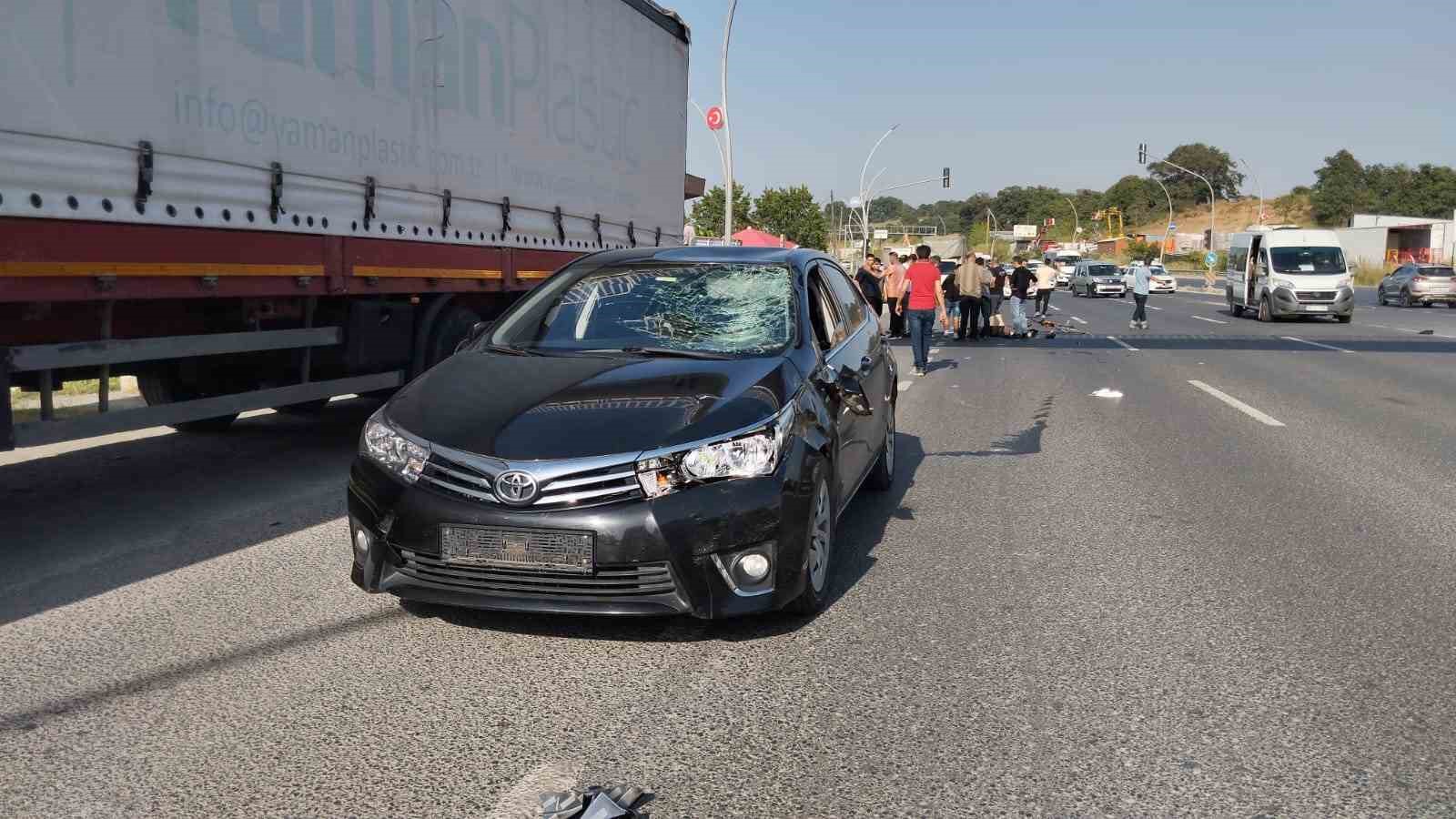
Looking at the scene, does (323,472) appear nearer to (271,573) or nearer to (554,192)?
(271,573)

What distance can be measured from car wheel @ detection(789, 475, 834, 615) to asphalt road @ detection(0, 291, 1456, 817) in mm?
117

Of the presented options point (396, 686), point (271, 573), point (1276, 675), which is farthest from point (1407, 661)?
point (271, 573)

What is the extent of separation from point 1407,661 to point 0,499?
719 cm

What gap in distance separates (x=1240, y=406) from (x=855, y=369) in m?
7.45

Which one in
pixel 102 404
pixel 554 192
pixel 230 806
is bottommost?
pixel 230 806

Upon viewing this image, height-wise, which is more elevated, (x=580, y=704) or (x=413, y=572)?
(x=413, y=572)

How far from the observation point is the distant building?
7281 centimetres

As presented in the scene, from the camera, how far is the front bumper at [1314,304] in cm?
2905

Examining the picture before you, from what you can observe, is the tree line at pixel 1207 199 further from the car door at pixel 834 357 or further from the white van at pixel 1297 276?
the car door at pixel 834 357

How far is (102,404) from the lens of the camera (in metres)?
5.90

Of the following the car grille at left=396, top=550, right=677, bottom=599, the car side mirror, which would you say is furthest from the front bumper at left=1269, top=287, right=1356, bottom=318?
the car grille at left=396, top=550, right=677, bottom=599

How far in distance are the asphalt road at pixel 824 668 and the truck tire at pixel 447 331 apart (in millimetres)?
1806

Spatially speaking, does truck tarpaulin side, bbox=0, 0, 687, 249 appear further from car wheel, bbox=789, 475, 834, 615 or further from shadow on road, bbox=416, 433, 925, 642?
car wheel, bbox=789, 475, 834, 615

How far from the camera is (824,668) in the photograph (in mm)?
4125
